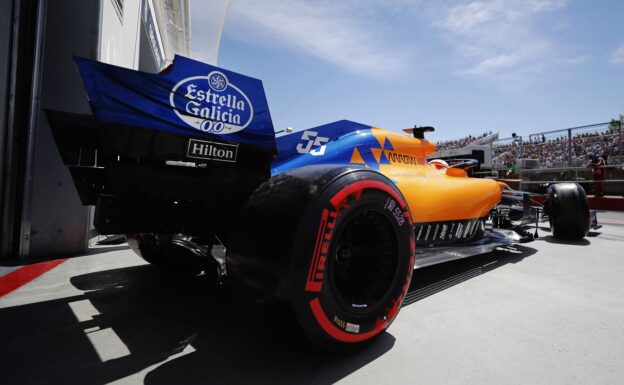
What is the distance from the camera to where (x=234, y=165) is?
1672 mm

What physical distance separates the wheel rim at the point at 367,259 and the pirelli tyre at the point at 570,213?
169 inches

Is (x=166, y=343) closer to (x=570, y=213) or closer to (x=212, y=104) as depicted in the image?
(x=212, y=104)

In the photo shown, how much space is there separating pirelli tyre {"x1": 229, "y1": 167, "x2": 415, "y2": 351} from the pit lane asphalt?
4.4 inches

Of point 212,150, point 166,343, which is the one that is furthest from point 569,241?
point 166,343

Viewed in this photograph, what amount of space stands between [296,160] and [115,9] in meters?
3.91

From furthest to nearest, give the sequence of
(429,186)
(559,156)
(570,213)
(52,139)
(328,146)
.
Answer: (559,156)
(570,213)
(52,139)
(429,186)
(328,146)

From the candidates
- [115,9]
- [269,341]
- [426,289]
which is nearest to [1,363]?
[269,341]

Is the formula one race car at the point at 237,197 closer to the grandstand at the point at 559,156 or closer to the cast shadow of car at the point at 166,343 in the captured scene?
the cast shadow of car at the point at 166,343

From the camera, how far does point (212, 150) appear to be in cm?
155

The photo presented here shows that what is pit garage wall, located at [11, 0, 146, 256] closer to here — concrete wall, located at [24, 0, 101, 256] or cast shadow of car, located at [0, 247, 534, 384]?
concrete wall, located at [24, 0, 101, 256]

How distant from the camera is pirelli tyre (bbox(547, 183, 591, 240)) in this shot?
4527 millimetres

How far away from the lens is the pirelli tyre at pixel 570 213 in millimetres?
4527

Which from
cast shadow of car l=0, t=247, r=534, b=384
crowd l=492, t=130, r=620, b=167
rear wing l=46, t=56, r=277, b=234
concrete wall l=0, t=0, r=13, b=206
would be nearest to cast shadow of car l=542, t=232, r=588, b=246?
cast shadow of car l=0, t=247, r=534, b=384

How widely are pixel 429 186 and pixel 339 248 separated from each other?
158 centimetres
